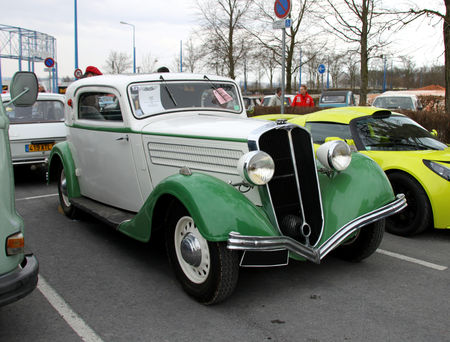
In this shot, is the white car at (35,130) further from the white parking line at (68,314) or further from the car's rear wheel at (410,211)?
the car's rear wheel at (410,211)

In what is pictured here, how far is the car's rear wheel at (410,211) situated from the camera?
479 centimetres

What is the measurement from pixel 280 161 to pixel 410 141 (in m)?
2.80

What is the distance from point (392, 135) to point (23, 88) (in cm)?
432

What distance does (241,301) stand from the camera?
3.34 metres

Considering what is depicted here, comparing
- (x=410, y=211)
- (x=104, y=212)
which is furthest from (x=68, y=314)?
(x=410, y=211)

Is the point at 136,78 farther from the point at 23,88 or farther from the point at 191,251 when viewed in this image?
the point at 191,251

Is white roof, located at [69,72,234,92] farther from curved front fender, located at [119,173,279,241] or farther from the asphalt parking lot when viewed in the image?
the asphalt parking lot

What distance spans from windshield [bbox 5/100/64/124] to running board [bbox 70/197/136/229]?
11.5 ft

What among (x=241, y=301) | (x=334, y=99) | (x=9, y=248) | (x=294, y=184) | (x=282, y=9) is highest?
(x=282, y=9)

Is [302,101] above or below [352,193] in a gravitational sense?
above

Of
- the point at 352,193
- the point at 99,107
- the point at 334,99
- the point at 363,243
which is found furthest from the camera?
the point at 334,99

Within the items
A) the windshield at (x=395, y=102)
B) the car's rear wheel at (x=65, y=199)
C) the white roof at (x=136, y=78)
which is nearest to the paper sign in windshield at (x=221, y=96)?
the white roof at (x=136, y=78)

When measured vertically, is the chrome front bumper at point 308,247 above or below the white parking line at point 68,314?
above

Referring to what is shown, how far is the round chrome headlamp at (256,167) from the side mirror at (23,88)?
159 cm
